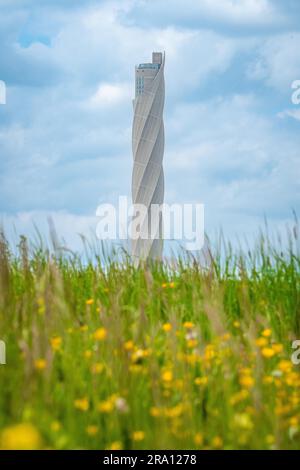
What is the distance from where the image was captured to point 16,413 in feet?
12.3

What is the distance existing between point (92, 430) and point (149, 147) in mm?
30112

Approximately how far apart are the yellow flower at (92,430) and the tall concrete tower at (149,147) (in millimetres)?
28138

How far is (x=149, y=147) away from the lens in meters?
33.3

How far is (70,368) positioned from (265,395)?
1.19m

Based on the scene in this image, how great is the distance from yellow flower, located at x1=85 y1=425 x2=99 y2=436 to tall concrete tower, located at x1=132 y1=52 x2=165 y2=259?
28.1m

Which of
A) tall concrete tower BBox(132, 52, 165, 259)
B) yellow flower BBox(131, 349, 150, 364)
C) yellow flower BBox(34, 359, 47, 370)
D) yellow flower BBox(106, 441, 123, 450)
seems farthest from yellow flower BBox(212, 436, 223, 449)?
tall concrete tower BBox(132, 52, 165, 259)

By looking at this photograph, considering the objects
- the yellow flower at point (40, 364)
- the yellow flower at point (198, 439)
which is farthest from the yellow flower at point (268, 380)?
the yellow flower at point (40, 364)

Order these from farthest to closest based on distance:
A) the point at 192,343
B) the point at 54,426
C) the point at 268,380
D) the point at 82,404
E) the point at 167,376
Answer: the point at 192,343 → the point at 268,380 → the point at 167,376 → the point at 82,404 → the point at 54,426

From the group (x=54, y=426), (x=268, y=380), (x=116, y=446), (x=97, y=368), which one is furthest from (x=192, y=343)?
(x=54, y=426)

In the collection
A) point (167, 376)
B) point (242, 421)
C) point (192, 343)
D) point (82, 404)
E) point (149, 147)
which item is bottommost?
point (242, 421)

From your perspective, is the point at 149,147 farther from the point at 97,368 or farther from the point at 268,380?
the point at 97,368

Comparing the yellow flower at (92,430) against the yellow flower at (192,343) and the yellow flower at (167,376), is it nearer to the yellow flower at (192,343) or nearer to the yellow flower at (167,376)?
the yellow flower at (167,376)
